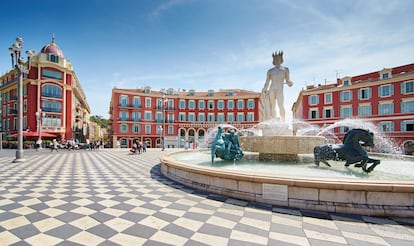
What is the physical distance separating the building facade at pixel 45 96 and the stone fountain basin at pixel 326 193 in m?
34.1

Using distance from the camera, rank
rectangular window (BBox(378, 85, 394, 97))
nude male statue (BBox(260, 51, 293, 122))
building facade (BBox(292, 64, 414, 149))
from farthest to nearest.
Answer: rectangular window (BBox(378, 85, 394, 97))
building facade (BBox(292, 64, 414, 149))
nude male statue (BBox(260, 51, 293, 122))

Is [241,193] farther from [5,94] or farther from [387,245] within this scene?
[5,94]

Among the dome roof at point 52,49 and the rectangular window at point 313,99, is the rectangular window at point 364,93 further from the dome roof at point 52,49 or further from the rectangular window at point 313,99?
the dome roof at point 52,49

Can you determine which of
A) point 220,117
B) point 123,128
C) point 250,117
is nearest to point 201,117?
point 220,117

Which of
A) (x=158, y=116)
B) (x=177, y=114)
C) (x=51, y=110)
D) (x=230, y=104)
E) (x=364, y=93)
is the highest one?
(x=364, y=93)

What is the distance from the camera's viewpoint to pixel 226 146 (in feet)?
24.6

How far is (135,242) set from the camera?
9.15ft

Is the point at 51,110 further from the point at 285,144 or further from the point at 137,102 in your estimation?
the point at 285,144

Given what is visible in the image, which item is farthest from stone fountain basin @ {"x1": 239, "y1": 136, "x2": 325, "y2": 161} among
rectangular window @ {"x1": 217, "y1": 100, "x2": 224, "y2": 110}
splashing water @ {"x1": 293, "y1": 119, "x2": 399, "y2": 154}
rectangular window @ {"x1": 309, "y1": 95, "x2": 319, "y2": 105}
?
rectangular window @ {"x1": 217, "y1": 100, "x2": 224, "y2": 110}

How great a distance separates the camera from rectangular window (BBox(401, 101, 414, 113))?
1001 inches

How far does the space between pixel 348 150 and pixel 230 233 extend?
4.65 metres

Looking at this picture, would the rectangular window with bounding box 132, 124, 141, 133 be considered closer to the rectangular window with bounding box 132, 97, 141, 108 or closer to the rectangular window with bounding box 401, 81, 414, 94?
the rectangular window with bounding box 132, 97, 141, 108

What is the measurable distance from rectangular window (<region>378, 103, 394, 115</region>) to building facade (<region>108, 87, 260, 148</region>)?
19931 mm

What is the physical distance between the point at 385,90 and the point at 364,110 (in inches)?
141
